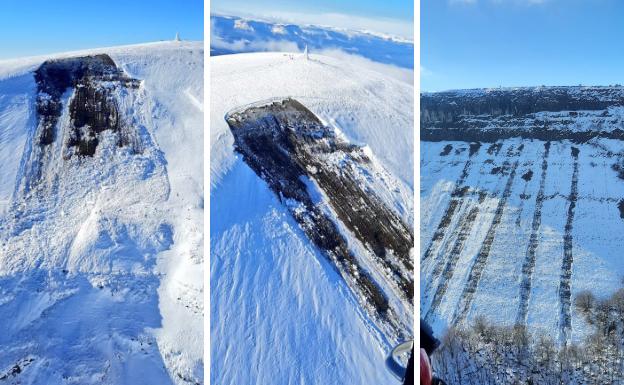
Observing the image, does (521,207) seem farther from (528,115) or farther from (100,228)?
(100,228)

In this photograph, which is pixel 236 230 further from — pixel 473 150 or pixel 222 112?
pixel 473 150

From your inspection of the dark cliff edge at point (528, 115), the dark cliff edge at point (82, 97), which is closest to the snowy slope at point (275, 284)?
the dark cliff edge at point (82, 97)

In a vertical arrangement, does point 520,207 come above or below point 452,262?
above

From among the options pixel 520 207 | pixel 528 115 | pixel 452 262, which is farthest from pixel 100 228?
pixel 528 115

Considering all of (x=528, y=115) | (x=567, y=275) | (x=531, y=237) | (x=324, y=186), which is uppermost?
(x=528, y=115)

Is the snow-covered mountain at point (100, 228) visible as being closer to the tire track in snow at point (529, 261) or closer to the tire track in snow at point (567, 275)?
the tire track in snow at point (529, 261)

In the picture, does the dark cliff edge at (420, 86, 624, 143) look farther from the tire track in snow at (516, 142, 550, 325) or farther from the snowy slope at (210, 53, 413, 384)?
the snowy slope at (210, 53, 413, 384)

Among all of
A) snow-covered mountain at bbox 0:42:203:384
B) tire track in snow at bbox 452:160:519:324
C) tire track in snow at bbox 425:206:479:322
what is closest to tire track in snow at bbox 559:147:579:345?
tire track in snow at bbox 452:160:519:324
